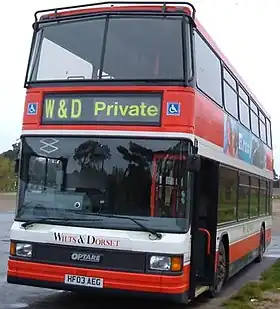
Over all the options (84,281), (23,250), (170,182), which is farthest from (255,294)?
(23,250)

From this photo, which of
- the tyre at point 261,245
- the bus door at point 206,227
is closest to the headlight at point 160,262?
the bus door at point 206,227

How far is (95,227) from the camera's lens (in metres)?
8.30

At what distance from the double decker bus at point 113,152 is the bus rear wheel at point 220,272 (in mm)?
1136

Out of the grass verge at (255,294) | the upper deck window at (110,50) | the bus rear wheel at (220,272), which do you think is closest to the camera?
the upper deck window at (110,50)

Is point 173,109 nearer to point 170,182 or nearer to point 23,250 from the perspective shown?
point 170,182

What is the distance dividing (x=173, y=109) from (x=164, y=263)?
2.05 metres

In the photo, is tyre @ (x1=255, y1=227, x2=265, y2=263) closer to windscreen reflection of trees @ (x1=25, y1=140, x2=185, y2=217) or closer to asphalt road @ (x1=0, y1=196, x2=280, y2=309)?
asphalt road @ (x1=0, y1=196, x2=280, y2=309)

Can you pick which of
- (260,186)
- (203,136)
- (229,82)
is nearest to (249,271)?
(260,186)

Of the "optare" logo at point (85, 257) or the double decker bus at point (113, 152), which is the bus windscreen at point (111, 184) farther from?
the "optare" logo at point (85, 257)

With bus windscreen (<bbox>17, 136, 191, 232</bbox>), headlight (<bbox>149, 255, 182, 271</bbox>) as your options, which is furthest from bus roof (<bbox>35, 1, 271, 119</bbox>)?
headlight (<bbox>149, 255, 182, 271</bbox>)

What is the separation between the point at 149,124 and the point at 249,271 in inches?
317

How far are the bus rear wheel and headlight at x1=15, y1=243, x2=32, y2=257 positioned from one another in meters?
3.31

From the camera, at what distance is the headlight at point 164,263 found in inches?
318

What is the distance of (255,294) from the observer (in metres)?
10.8
